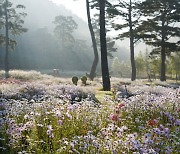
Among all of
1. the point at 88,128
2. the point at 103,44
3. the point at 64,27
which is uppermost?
the point at 64,27

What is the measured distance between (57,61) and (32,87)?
8036cm

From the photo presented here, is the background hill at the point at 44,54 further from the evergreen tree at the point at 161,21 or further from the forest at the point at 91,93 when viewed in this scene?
the evergreen tree at the point at 161,21

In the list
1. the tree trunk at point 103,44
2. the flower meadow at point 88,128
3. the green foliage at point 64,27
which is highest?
the green foliage at point 64,27

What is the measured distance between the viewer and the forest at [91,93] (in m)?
6.96

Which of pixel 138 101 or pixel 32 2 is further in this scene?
pixel 32 2

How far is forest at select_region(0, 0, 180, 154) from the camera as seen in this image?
22.8 ft

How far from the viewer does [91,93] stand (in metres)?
17.1

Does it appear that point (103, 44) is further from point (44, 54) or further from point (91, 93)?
point (44, 54)

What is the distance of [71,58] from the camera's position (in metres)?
103

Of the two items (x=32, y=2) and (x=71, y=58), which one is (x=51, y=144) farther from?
(x=32, y=2)

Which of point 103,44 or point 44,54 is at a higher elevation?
point 44,54

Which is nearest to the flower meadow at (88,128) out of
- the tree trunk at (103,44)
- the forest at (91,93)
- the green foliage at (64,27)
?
the forest at (91,93)

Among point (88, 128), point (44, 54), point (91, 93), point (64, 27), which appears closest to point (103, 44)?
point (91, 93)

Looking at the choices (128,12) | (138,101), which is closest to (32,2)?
(128,12)
